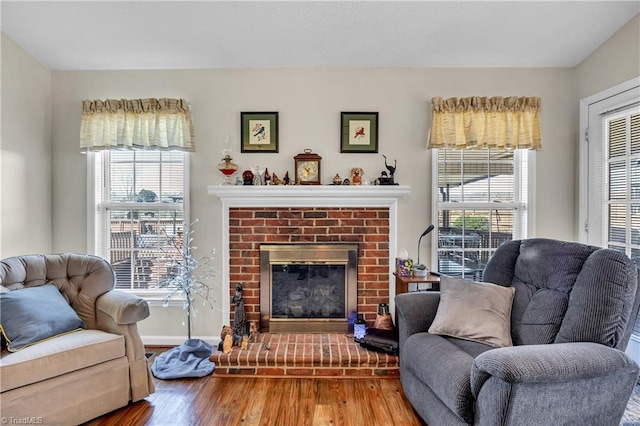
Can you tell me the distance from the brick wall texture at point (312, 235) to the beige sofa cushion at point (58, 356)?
3.51 feet

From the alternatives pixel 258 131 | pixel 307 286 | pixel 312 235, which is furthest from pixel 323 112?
pixel 307 286

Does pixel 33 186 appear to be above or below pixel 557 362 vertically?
above

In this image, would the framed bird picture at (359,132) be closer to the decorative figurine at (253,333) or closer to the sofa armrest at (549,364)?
the decorative figurine at (253,333)

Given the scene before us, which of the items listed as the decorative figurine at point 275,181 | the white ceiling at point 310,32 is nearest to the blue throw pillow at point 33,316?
the decorative figurine at point 275,181

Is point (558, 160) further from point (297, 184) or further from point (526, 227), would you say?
point (297, 184)

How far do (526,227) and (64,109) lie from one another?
429 centimetres

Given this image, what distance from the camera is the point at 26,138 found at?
2734 mm

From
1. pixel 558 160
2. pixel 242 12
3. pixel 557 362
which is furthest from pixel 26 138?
pixel 558 160

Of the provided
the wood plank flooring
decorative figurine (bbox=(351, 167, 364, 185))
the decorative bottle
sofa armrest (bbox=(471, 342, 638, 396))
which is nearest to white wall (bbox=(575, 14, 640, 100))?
decorative figurine (bbox=(351, 167, 364, 185))

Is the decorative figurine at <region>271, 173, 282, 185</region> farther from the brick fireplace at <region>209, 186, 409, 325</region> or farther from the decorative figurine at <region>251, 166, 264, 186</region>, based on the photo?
the brick fireplace at <region>209, 186, 409, 325</region>

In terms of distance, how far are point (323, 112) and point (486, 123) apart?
141cm

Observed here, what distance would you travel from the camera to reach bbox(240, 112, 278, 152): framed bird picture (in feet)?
9.71

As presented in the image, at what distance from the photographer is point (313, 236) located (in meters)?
2.91

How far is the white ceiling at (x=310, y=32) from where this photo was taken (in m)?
2.27
